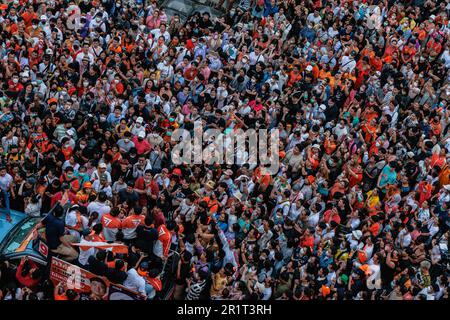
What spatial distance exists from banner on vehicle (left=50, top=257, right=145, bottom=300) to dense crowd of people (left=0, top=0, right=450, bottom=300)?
0.14 m

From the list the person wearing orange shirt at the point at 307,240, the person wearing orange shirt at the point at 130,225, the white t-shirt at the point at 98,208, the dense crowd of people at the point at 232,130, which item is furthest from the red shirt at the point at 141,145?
the person wearing orange shirt at the point at 307,240

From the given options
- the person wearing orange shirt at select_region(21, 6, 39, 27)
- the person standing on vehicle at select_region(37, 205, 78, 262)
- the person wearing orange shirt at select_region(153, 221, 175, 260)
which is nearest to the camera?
the person standing on vehicle at select_region(37, 205, 78, 262)

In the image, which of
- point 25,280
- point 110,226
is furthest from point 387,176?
point 25,280

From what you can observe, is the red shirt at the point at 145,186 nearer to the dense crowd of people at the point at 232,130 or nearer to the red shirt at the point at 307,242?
the dense crowd of people at the point at 232,130

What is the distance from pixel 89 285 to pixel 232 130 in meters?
5.57

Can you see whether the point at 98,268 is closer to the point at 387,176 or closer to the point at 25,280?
the point at 25,280

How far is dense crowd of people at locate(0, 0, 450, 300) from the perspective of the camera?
40.8ft

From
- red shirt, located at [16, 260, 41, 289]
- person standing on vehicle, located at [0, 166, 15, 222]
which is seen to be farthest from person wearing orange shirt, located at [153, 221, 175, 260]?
person standing on vehicle, located at [0, 166, 15, 222]

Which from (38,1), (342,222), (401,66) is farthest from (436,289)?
(38,1)

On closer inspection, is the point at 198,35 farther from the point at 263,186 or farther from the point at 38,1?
the point at 263,186

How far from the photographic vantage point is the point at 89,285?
11.0 m

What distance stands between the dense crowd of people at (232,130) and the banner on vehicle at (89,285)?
0.14 metres

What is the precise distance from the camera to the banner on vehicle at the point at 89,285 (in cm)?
1098

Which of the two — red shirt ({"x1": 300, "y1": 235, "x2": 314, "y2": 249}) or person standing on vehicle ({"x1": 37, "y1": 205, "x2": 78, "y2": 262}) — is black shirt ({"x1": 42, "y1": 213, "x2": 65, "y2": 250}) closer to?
person standing on vehicle ({"x1": 37, "y1": 205, "x2": 78, "y2": 262})
